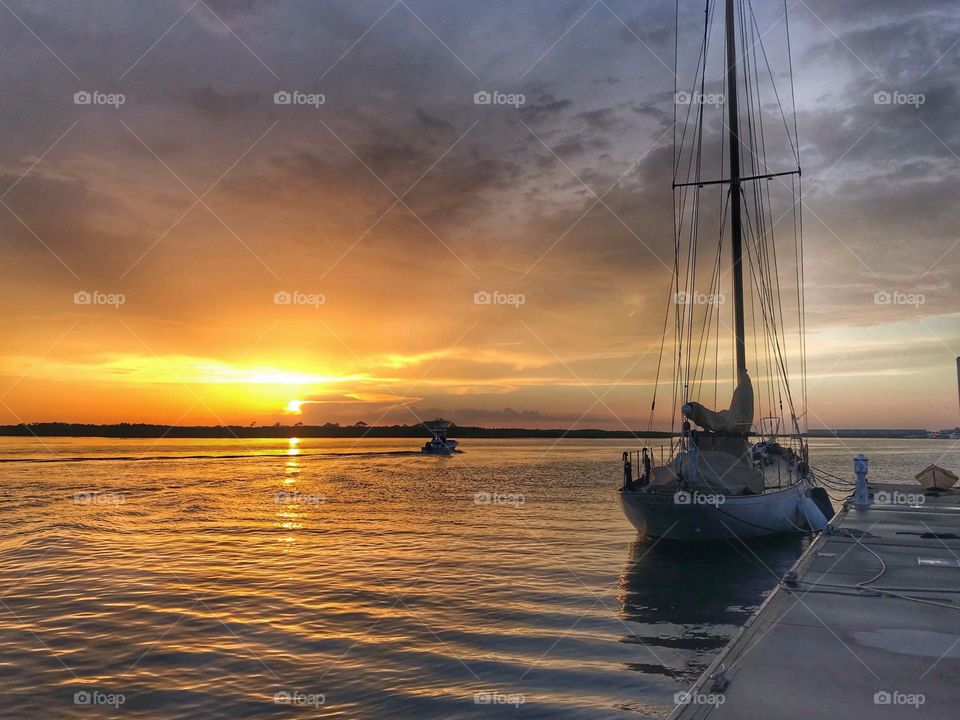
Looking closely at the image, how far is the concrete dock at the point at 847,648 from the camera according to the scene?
6.61m

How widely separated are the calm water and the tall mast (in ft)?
29.9

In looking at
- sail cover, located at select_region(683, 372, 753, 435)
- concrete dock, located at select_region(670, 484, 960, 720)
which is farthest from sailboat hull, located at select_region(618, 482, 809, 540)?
concrete dock, located at select_region(670, 484, 960, 720)

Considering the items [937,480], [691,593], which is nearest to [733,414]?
[691,593]

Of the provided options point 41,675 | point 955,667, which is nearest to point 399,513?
point 41,675

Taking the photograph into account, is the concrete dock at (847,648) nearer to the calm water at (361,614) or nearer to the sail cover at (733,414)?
the calm water at (361,614)

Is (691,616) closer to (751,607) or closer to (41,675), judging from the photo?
(751,607)

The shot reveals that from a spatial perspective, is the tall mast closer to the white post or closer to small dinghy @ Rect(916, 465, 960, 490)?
the white post

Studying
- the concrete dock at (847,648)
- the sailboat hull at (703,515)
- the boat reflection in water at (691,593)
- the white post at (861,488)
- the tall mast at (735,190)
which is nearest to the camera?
the concrete dock at (847,648)

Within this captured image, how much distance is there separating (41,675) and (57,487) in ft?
155

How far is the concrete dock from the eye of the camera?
21.7 ft

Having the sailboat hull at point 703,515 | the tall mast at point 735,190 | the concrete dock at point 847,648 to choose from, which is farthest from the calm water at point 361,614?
the tall mast at point 735,190

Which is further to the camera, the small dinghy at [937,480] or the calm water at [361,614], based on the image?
the small dinghy at [937,480]

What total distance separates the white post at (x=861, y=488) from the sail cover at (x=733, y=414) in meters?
4.48

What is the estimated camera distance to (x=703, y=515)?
21859mm
